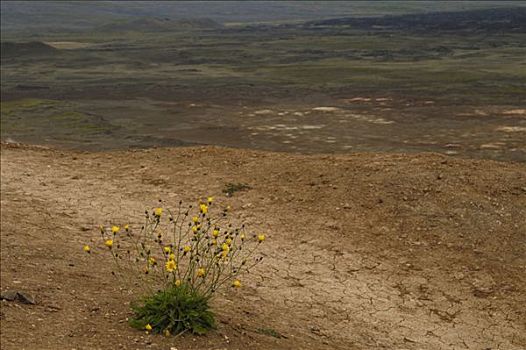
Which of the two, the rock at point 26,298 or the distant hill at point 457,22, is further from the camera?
the distant hill at point 457,22

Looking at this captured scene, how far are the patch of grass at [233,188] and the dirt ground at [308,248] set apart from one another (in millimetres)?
153

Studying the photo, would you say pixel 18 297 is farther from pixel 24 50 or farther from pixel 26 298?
pixel 24 50

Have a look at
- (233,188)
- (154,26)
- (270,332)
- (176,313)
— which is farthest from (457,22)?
(176,313)

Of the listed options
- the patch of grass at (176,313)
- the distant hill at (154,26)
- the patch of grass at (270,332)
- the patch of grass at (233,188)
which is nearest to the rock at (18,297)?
the patch of grass at (176,313)

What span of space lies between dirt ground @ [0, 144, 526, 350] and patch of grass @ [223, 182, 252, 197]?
153mm

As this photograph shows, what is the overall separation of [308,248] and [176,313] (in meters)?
3.66

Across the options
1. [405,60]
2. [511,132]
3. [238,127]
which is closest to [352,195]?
[511,132]

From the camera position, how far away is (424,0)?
5394 inches

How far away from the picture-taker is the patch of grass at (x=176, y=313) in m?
6.30

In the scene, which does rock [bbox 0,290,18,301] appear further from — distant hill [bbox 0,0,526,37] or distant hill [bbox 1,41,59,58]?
distant hill [bbox 0,0,526,37]

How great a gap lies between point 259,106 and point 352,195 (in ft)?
41.4

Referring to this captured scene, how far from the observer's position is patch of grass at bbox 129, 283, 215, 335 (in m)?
6.30

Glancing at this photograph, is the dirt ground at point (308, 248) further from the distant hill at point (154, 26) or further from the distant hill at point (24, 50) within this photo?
the distant hill at point (154, 26)

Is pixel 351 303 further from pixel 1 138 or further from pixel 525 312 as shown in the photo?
pixel 1 138
